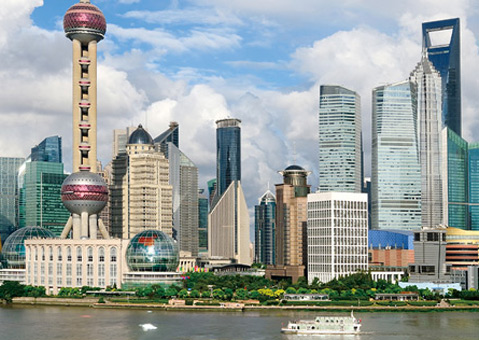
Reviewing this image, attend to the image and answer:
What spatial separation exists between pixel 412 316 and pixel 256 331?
42.8m

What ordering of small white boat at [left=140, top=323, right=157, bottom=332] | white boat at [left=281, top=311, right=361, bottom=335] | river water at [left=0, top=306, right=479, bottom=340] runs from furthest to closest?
small white boat at [left=140, top=323, right=157, bottom=332], white boat at [left=281, top=311, right=361, bottom=335], river water at [left=0, top=306, right=479, bottom=340]

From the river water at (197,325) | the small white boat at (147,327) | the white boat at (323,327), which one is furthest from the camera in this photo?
the small white boat at (147,327)

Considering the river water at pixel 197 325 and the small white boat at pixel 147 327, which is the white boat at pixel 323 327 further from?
the small white boat at pixel 147 327

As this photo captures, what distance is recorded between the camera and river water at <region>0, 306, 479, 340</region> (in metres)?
141

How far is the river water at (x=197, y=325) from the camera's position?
463 ft

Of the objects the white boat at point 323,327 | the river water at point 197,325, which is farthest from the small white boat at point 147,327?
the white boat at point 323,327

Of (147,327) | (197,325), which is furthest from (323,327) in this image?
(147,327)

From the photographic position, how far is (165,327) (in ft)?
500

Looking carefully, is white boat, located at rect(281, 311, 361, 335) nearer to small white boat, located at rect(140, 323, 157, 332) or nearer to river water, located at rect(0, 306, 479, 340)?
river water, located at rect(0, 306, 479, 340)

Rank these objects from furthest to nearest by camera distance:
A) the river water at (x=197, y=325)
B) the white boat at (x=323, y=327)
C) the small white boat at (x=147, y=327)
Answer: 1. the small white boat at (x=147, y=327)
2. the white boat at (x=323, y=327)
3. the river water at (x=197, y=325)

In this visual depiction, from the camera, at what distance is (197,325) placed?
508 feet

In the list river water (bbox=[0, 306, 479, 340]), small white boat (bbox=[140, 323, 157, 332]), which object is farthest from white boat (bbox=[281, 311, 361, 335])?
small white boat (bbox=[140, 323, 157, 332])

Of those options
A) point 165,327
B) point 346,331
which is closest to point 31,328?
point 165,327

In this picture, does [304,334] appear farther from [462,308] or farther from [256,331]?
[462,308]
